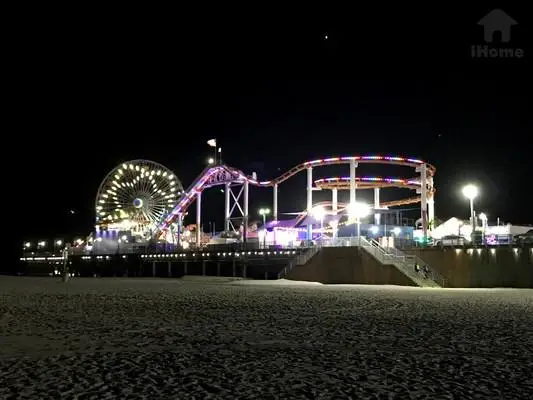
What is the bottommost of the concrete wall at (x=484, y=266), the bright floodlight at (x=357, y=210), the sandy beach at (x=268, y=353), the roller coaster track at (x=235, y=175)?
the sandy beach at (x=268, y=353)

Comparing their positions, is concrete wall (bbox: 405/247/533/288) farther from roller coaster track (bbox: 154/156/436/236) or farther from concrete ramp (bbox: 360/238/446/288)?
roller coaster track (bbox: 154/156/436/236)

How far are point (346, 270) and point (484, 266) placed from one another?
311 inches

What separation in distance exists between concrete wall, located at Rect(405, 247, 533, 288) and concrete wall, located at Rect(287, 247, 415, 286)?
8.84 feet

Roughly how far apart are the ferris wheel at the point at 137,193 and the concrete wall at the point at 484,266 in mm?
43436

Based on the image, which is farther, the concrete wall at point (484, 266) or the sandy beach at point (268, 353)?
the concrete wall at point (484, 266)

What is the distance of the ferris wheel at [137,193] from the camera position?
72.4 metres

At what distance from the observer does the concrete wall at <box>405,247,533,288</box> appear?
3097 centimetres

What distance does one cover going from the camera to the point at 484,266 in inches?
1265

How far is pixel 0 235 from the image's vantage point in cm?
12588

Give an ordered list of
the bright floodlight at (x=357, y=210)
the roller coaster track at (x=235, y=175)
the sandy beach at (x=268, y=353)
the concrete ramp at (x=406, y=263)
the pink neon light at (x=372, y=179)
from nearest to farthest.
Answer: the sandy beach at (x=268, y=353) → the concrete ramp at (x=406, y=263) → the bright floodlight at (x=357, y=210) → the roller coaster track at (x=235, y=175) → the pink neon light at (x=372, y=179)

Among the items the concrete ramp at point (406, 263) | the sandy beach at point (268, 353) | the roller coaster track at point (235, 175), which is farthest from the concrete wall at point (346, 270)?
the sandy beach at point (268, 353)

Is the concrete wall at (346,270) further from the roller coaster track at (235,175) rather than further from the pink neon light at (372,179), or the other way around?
the pink neon light at (372,179)

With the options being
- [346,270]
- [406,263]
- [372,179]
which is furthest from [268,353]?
[372,179]

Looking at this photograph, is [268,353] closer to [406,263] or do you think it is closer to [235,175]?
[406,263]
